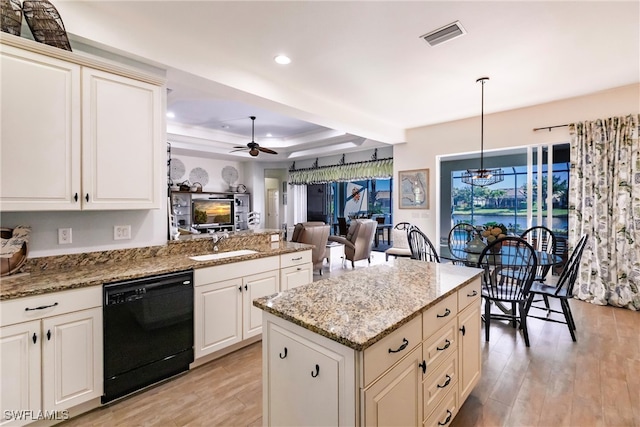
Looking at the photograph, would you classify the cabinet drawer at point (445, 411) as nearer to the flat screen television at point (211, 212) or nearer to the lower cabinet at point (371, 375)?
the lower cabinet at point (371, 375)

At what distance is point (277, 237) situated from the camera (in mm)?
3648

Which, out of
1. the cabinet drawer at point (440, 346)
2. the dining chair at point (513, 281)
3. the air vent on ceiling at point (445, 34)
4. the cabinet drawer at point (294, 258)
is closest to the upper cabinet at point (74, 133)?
the cabinet drawer at point (294, 258)

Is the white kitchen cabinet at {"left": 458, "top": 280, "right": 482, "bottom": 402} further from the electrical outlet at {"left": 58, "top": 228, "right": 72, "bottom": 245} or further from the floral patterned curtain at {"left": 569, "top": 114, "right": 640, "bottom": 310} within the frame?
the floral patterned curtain at {"left": 569, "top": 114, "right": 640, "bottom": 310}

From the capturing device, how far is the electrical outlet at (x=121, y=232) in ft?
7.98

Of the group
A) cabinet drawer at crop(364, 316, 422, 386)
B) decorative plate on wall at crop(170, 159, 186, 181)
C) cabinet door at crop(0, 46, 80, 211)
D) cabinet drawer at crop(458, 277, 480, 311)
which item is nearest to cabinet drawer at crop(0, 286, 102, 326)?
cabinet door at crop(0, 46, 80, 211)

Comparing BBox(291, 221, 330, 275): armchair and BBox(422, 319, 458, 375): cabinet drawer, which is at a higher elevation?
BBox(291, 221, 330, 275): armchair

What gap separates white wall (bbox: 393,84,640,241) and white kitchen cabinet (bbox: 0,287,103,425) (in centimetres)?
501

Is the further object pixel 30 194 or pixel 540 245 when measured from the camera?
pixel 540 245

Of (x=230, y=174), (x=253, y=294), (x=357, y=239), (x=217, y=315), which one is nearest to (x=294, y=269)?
(x=253, y=294)

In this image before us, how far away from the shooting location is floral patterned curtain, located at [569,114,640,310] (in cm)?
365

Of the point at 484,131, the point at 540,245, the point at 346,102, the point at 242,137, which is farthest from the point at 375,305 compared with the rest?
the point at 242,137

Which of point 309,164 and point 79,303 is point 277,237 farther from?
point 309,164

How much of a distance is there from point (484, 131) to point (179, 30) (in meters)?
4.48

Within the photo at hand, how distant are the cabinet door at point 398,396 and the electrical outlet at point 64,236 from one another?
2386 millimetres
